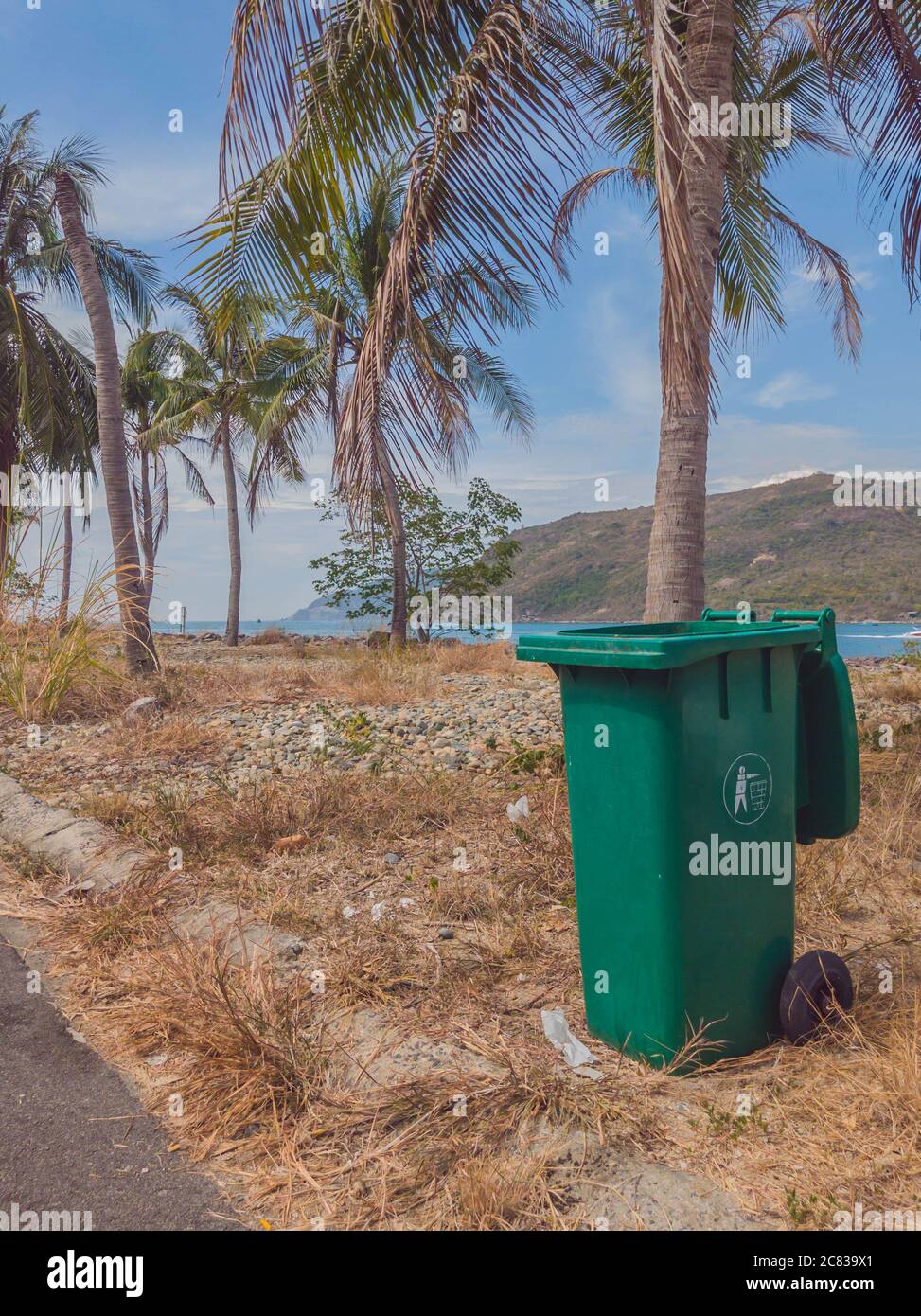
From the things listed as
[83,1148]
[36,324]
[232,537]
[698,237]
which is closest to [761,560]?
[232,537]

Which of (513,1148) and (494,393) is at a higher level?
(494,393)

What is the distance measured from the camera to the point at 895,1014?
2566 millimetres

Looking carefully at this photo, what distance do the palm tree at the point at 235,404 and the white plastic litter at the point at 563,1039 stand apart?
1650 centimetres

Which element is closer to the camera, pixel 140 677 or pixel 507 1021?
pixel 507 1021

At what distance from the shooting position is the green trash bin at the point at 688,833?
2305mm

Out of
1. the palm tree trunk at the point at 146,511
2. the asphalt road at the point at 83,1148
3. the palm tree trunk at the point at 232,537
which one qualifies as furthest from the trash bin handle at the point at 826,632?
the palm tree trunk at the point at 146,511

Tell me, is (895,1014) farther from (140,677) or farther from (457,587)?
(457,587)

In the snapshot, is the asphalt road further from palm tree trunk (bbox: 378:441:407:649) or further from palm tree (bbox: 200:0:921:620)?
palm tree trunk (bbox: 378:441:407:649)

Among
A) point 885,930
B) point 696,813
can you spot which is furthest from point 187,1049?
point 885,930

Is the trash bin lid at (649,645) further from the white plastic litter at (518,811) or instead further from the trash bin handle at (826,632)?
the white plastic litter at (518,811)

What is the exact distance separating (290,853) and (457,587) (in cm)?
1649
